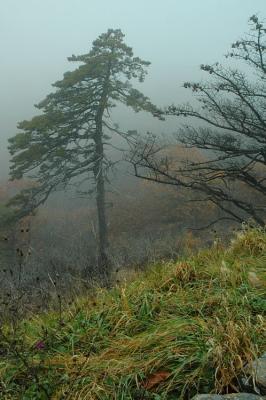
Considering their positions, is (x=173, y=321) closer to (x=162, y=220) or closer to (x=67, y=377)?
(x=67, y=377)

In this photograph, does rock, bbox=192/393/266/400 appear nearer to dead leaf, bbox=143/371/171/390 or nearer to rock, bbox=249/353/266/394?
rock, bbox=249/353/266/394

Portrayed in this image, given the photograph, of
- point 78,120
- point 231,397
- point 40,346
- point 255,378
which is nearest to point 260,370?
point 255,378

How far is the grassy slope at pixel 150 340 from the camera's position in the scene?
3.37m

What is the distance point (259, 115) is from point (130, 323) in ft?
31.1

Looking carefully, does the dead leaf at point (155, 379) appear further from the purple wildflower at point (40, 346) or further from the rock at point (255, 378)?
the purple wildflower at point (40, 346)

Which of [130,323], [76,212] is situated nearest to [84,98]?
[76,212]

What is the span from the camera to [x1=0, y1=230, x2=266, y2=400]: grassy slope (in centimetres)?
337

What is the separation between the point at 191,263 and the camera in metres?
5.43

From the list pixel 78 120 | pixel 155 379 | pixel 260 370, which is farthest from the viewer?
pixel 78 120

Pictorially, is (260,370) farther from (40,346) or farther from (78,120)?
(78,120)

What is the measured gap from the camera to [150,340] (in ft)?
12.5

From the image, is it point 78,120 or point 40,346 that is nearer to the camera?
point 40,346

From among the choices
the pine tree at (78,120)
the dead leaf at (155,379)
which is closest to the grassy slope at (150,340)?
the dead leaf at (155,379)

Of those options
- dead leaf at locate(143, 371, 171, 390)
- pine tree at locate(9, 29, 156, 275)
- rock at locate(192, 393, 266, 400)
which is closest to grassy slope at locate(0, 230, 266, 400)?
dead leaf at locate(143, 371, 171, 390)
